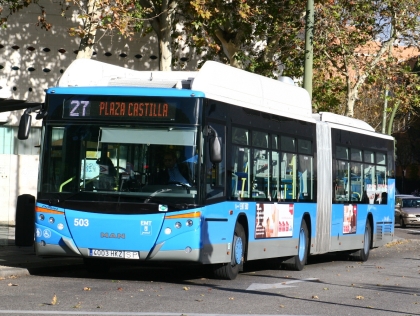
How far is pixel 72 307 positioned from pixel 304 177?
8872 mm

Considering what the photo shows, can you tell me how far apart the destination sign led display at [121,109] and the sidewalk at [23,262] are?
2.34 meters

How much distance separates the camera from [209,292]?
13820mm

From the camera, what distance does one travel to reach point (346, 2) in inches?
1216

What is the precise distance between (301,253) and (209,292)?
19.6 feet

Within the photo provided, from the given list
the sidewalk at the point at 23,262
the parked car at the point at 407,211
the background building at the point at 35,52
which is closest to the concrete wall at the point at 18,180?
the background building at the point at 35,52

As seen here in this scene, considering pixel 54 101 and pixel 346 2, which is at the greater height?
pixel 346 2

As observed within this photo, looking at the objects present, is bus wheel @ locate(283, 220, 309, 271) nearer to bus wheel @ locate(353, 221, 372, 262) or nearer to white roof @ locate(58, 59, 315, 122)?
white roof @ locate(58, 59, 315, 122)

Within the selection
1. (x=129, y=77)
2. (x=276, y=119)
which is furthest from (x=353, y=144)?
(x=129, y=77)

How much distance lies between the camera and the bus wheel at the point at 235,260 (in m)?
15.8

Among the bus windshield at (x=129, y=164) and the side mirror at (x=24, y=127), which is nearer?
the side mirror at (x=24, y=127)

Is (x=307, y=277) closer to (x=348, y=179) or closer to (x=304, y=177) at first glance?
(x=304, y=177)

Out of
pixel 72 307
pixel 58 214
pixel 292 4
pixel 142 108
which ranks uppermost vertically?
pixel 292 4

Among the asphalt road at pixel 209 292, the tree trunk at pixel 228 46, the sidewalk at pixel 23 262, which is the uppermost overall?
the tree trunk at pixel 228 46

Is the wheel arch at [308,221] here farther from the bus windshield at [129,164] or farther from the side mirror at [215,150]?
the bus windshield at [129,164]
